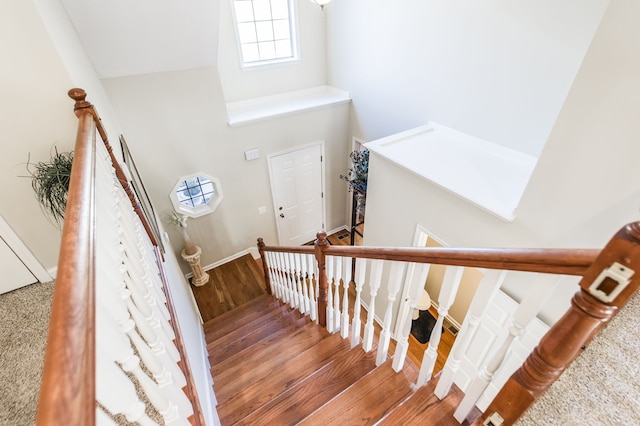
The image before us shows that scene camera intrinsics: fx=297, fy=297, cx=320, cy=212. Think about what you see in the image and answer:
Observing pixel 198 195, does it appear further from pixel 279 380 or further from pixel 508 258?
pixel 508 258

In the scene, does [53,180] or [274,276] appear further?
[274,276]

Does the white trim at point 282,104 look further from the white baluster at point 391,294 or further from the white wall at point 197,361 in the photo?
the white baluster at point 391,294

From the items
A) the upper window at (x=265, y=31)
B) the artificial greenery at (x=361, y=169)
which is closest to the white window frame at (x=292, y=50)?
the upper window at (x=265, y=31)

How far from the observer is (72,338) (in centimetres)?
46

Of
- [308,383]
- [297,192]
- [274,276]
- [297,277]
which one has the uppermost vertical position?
[308,383]

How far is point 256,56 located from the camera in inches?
183

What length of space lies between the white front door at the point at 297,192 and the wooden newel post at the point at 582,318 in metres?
4.30

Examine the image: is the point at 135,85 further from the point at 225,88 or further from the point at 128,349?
the point at 128,349

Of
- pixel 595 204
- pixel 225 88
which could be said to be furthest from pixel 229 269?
pixel 595 204

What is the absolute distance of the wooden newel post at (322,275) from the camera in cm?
196

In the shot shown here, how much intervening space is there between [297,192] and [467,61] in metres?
3.19

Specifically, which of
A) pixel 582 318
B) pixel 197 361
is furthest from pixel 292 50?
pixel 582 318

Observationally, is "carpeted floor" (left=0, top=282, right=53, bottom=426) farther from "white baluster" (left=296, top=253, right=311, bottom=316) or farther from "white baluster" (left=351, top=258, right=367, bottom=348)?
"white baluster" (left=296, top=253, right=311, bottom=316)

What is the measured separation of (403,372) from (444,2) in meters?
3.47
